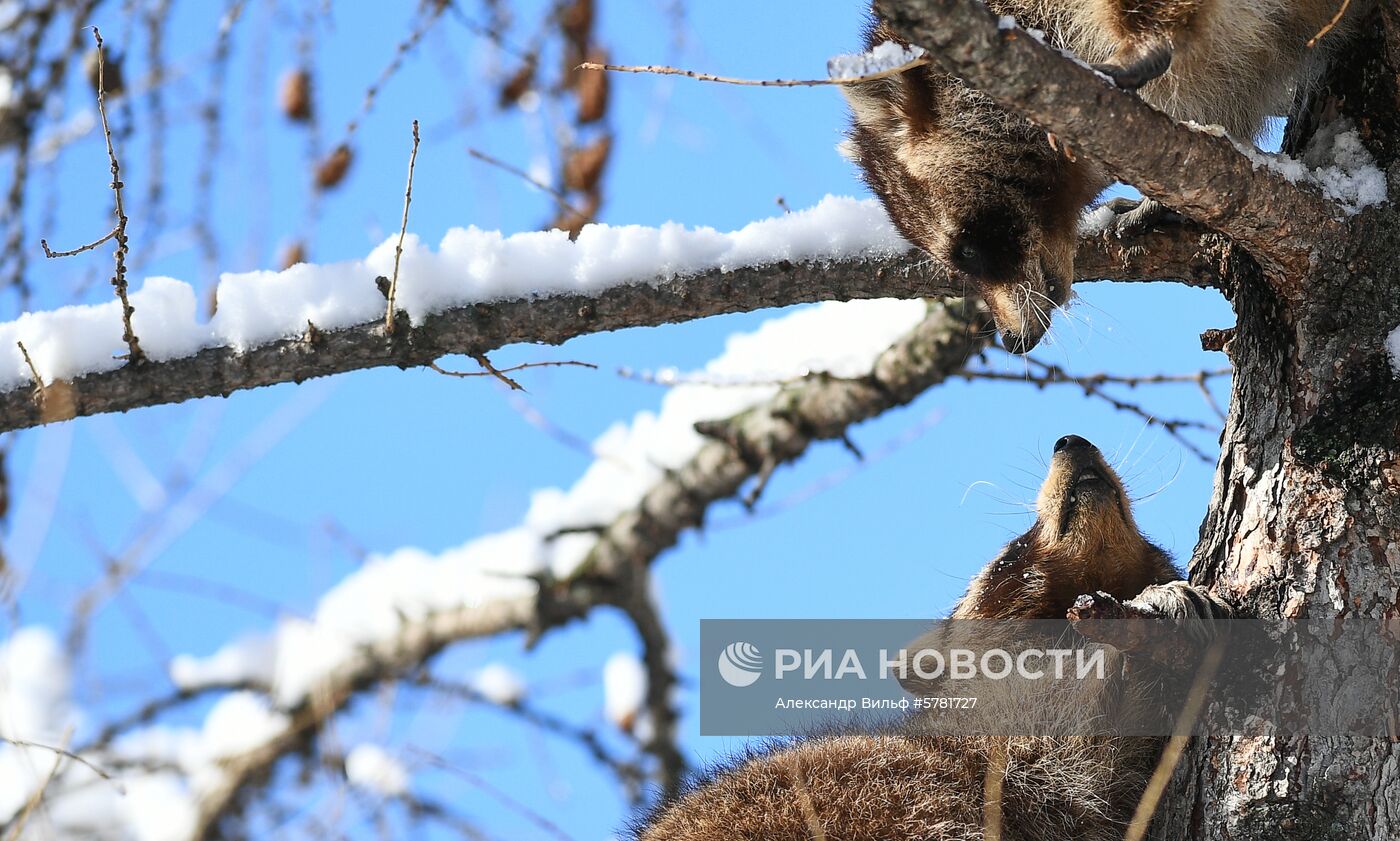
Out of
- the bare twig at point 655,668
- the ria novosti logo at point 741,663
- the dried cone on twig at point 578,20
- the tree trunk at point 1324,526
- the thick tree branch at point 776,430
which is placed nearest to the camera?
the tree trunk at point 1324,526

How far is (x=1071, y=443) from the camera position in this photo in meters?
3.12

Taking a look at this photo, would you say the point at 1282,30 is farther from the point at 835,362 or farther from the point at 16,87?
the point at 16,87

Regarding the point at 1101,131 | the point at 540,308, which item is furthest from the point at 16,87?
the point at 1101,131

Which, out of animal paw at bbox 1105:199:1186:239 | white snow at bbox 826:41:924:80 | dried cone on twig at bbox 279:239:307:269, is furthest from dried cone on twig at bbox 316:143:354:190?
white snow at bbox 826:41:924:80

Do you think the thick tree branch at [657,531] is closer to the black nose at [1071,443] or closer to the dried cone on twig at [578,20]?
the dried cone on twig at [578,20]

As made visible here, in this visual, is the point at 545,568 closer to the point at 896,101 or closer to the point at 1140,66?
the point at 896,101

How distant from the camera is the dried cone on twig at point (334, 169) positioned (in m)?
4.33

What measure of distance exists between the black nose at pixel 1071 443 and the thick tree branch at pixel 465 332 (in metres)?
0.47

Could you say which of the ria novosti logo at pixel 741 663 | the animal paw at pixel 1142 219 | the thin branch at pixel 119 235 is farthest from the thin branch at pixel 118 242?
the animal paw at pixel 1142 219

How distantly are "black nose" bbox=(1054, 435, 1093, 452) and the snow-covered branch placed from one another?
47 cm

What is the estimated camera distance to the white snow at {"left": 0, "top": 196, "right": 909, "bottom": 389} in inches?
125

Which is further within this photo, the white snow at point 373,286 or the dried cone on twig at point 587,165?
the dried cone on twig at point 587,165

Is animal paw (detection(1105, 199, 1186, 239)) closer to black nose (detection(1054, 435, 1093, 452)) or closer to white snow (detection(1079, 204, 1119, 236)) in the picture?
white snow (detection(1079, 204, 1119, 236))

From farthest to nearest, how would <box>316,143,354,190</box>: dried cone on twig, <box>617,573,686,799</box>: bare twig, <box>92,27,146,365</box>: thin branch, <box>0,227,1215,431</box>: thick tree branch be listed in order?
<box>617,573,686,799</box>: bare twig, <box>316,143,354,190</box>: dried cone on twig, <box>0,227,1215,431</box>: thick tree branch, <box>92,27,146,365</box>: thin branch
